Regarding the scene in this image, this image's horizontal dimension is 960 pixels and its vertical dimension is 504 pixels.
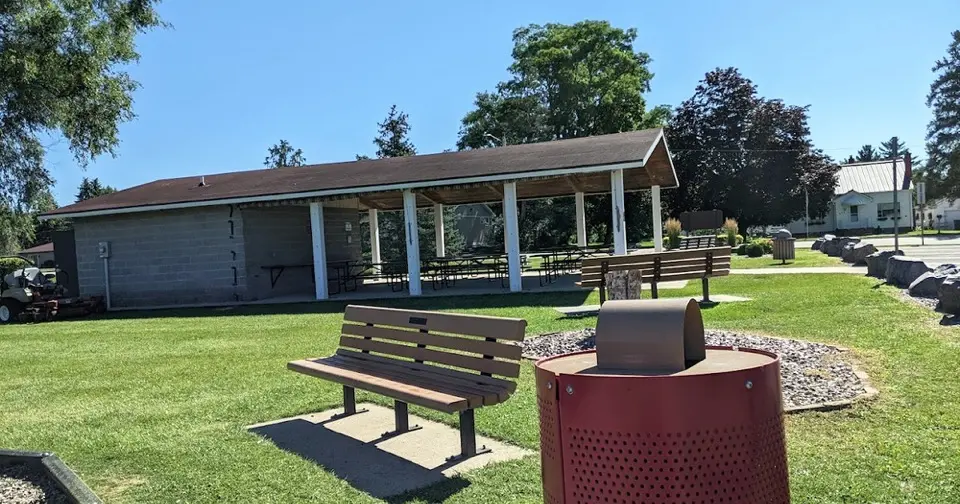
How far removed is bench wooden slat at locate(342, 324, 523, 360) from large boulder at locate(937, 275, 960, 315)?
6929 millimetres

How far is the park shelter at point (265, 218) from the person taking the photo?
57.5 feet

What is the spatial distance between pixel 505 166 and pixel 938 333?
11.0m

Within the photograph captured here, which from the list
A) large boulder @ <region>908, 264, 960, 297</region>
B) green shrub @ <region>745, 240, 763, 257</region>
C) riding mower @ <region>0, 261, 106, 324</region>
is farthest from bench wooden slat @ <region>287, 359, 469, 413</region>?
green shrub @ <region>745, 240, 763, 257</region>

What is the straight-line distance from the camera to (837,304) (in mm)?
10875

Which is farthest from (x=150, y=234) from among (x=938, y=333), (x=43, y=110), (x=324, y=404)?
(x=938, y=333)

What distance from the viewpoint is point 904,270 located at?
12664 mm

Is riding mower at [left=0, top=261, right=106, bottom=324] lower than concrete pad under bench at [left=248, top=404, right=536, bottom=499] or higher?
higher

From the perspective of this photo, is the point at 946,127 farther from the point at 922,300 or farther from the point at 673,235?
the point at 922,300

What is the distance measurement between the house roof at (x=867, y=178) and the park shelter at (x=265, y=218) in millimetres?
42164

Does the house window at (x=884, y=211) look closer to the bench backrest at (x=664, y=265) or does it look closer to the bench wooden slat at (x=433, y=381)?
the bench backrest at (x=664, y=265)

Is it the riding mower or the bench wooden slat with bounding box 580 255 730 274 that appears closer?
the bench wooden slat with bounding box 580 255 730 274

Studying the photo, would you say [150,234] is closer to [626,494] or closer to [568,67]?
[626,494]

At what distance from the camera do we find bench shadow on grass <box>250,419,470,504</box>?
423 centimetres

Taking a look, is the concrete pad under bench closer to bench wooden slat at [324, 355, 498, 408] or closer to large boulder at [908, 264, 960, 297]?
bench wooden slat at [324, 355, 498, 408]
